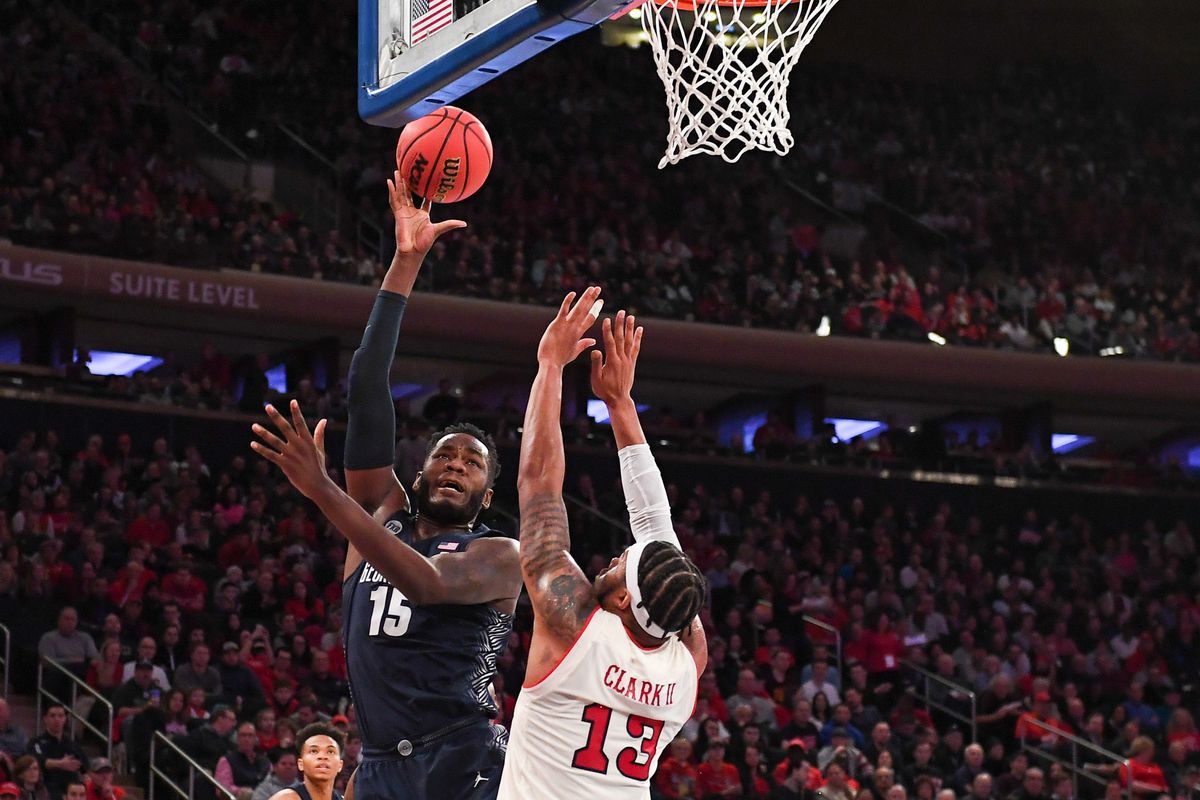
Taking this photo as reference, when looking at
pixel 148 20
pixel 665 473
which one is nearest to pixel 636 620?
pixel 665 473

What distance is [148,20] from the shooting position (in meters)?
21.5

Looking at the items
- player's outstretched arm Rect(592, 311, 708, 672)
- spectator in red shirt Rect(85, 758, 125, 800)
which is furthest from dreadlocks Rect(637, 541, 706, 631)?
spectator in red shirt Rect(85, 758, 125, 800)

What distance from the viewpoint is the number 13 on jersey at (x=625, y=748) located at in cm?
367

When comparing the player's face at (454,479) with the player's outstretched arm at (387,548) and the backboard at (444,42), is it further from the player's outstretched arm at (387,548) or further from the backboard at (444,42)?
the backboard at (444,42)

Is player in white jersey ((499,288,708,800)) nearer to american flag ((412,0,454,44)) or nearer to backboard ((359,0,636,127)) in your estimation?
backboard ((359,0,636,127))

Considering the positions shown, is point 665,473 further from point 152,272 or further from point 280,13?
point 280,13

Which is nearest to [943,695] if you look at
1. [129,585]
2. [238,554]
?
[238,554]

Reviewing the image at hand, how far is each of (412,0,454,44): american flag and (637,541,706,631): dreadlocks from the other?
2345mm

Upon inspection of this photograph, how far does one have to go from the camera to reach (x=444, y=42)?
17.3 ft

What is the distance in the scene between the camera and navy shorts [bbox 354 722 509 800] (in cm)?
438

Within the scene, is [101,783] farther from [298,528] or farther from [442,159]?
[442,159]

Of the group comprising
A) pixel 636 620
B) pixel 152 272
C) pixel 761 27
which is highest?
pixel 152 272

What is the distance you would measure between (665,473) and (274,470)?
5079 mm

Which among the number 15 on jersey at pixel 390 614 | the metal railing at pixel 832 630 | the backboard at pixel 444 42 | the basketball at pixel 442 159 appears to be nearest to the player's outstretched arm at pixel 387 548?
the number 15 on jersey at pixel 390 614
